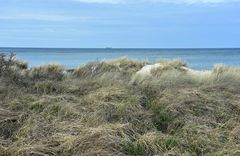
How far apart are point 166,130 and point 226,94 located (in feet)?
9.41

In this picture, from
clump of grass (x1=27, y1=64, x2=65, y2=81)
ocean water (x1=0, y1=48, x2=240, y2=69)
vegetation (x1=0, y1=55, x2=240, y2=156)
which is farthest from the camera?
ocean water (x1=0, y1=48, x2=240, y2=69)

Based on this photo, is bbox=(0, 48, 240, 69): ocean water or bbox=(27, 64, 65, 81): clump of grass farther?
bbox=(0, 48, 240, 69): ocean water

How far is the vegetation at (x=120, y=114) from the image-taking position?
26.1ft

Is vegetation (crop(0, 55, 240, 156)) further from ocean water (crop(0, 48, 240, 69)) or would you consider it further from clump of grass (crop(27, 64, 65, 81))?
ocean water (crop(0, 48, 240, 69))

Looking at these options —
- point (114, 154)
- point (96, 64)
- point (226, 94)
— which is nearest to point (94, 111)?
point (114, 154)

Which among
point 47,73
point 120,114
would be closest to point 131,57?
point 47,73

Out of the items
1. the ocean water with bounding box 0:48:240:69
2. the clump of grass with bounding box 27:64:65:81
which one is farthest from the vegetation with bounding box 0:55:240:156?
the ocean water with bounding box 0:48:240:69

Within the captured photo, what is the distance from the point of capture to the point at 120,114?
9641 mm

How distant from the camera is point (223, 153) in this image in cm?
789

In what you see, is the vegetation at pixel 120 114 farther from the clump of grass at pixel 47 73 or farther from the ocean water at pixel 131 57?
the ocean water at pixel 131 57

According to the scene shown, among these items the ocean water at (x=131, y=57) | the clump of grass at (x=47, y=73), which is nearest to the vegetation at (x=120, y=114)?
the clump of grass at (x=47, y=73)

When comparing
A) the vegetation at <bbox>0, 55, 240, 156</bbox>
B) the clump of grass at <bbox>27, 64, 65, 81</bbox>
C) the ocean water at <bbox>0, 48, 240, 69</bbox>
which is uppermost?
the clump of grass at <bbox>27, 64, 65, 81</bbox>

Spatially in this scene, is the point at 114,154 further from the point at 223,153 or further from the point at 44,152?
the point at 223,153

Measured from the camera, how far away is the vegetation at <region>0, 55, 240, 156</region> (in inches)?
313
